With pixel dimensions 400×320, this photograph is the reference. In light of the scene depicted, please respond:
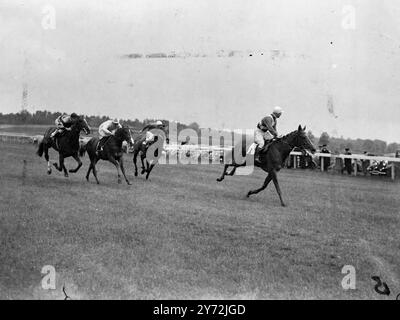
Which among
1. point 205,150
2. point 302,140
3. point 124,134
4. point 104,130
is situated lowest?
point 205,150

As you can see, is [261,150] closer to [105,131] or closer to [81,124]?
[105,131]

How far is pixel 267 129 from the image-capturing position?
1354 centimetres

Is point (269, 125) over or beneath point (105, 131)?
over

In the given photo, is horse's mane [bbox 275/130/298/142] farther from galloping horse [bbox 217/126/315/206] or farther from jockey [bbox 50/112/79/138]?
jockey [bbox 50/112/79/138]

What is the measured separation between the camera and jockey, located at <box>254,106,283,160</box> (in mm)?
13062

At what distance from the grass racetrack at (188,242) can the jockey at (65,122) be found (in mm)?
1784

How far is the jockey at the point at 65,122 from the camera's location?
1536cm

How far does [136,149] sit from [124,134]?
3191 mm

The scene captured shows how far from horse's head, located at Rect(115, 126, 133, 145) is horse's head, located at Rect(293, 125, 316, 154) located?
17.3ft

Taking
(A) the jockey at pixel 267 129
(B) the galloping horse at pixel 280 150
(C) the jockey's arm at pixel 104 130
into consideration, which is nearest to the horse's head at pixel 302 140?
(B) the galloping horse at pixel 280 150

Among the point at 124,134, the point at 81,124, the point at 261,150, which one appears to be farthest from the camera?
the point at 124,134

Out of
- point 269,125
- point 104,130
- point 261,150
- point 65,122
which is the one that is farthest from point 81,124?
point 269,125
